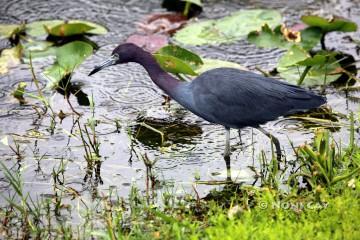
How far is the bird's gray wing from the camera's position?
5.83 metres

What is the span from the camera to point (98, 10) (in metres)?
8.32

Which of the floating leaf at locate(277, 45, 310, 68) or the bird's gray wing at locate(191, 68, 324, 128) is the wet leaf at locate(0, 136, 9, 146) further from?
the floating leaf at locate(277, 45, 310, 68)

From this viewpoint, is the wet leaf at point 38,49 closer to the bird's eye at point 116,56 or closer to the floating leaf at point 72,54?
the floating leaf at point 72,54

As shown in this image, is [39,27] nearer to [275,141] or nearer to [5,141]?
[5,141]

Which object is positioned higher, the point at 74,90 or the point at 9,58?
the point at 9,58

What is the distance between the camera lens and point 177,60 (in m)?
6.35

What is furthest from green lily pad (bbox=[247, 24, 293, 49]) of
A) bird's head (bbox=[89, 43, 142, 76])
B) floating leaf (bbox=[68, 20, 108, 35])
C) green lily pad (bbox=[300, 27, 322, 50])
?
bird's head (bbox=[89, 43, 142, 76])

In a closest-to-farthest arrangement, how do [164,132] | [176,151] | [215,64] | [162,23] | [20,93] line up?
[176,151] → [164,132] → [20,93] → [215,64] → [162,23]

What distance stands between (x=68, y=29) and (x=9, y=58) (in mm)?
584

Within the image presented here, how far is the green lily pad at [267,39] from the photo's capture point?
7277 millimetres

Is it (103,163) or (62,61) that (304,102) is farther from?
(62,61)

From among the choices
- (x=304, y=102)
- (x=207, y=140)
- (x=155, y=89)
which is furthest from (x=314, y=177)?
(x=155, y=89)

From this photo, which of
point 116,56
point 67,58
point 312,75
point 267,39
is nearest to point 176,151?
point 116,56

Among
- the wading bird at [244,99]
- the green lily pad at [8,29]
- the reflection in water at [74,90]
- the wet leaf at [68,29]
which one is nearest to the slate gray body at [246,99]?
the wading bird at [244,99]
